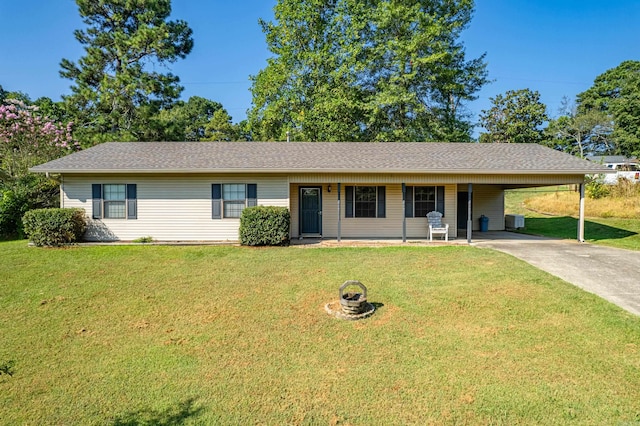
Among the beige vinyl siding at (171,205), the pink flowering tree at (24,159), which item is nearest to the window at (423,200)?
the beige vinyl siding at (171,205)

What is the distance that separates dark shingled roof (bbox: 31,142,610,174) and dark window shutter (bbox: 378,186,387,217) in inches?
43.5

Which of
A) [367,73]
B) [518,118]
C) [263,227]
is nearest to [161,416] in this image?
[263,227]

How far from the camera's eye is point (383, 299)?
6520 millimetres

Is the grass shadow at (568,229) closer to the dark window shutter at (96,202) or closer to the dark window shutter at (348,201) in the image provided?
the dark window shutter at (348,201)

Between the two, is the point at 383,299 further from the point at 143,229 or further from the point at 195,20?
the point at 195,20

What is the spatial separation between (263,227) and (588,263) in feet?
28.0

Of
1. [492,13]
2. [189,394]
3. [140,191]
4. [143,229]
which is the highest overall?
[492,13]

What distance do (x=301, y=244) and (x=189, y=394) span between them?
8099 mm

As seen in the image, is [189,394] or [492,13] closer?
[189,394]

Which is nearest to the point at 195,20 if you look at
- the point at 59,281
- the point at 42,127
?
the point at 42,127

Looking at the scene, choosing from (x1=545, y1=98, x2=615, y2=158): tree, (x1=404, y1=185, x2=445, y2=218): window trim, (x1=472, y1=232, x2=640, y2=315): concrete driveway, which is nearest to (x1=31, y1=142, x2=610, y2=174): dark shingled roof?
(x1=404, y1=185, x2=445, y2=218): window trim

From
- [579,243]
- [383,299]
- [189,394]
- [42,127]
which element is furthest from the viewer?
[42,127]

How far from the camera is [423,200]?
1319 cm

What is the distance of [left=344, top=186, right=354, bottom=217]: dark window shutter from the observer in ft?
43.2
